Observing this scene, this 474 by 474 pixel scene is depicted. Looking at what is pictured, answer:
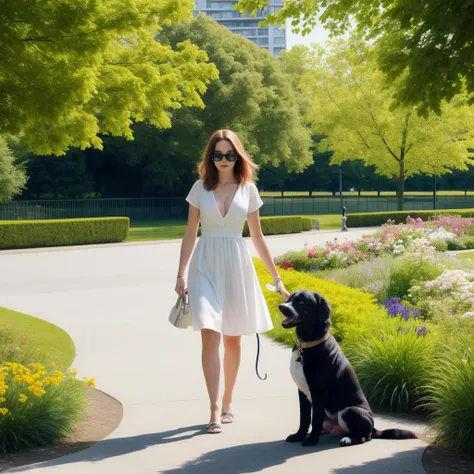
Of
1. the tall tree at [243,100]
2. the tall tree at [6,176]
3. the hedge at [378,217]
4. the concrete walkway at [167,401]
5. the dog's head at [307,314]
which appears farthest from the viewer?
the tall tree at [243,100]

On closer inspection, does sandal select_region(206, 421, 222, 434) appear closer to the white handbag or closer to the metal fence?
the white handbag

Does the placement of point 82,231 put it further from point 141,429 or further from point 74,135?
point 141,429

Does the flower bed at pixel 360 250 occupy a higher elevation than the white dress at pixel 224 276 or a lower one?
lower

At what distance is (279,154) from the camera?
49.6 meters

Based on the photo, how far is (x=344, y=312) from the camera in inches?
333

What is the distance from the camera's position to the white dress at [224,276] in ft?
18.2

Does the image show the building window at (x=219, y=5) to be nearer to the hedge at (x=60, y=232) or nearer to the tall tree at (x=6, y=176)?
the tall tree at (x=6, y=176)

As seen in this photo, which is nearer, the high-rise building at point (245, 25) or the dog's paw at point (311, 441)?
the dog's paw at point (311, 441)

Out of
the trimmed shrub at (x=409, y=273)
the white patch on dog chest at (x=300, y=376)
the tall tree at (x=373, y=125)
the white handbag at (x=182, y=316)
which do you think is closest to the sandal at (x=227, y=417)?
the white handbag at (x=182, y=316)

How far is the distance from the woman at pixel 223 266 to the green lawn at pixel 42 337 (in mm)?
2036

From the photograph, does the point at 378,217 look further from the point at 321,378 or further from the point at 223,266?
the point at 321,378

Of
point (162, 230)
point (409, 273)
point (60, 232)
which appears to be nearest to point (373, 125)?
point (162, 230)

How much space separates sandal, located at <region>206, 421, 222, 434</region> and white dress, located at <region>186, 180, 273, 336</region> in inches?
24.7

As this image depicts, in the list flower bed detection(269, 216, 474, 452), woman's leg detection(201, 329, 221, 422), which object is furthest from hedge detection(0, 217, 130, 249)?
woman's leg detection(201, 329, 221, 422)
